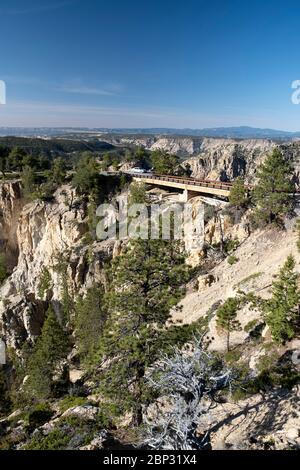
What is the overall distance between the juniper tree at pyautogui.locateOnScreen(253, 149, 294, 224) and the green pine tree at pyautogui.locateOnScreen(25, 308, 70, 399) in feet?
71.5

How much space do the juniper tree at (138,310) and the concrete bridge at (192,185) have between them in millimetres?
A: 26478

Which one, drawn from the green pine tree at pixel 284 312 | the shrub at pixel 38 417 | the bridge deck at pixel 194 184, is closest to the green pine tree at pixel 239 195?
the bridge deck at pixel 194 184

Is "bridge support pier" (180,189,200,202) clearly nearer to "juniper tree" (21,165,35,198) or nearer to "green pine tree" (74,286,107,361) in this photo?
"green pine tree" (74,286,107,361)

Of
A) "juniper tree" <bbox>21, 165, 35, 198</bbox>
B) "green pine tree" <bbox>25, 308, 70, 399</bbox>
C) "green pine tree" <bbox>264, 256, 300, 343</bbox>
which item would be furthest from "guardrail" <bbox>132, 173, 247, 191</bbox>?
"green pine tree" <bbox>25, 308, 70, 399</bbox>

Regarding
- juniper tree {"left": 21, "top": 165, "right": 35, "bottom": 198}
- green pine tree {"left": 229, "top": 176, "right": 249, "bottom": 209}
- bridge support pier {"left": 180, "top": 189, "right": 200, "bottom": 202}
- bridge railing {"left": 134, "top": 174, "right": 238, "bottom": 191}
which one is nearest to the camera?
green pine tree {"left": 229, "top": 176, "right": 249, "bottom": 209}

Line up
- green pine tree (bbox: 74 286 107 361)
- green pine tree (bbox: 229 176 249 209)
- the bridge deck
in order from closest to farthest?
green pine tree (bbox: 74 286 107 361) < green pine tree (bbox: 229 176 249 209) < the bridge deck

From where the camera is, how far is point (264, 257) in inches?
1240

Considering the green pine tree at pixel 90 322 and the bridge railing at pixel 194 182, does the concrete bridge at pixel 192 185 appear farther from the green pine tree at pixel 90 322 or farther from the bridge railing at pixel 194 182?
the green pine tree at pixel 90 322

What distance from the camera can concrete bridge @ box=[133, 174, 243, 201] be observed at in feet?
137

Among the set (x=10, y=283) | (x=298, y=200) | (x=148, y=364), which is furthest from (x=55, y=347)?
(x=10, y=283)

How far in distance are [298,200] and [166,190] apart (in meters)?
22.3

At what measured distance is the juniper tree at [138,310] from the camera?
49.4ft

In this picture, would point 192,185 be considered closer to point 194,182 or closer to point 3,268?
point 194,182

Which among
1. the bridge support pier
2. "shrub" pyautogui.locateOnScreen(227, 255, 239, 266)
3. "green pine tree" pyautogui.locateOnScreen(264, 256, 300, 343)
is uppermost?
the bridge support pier
